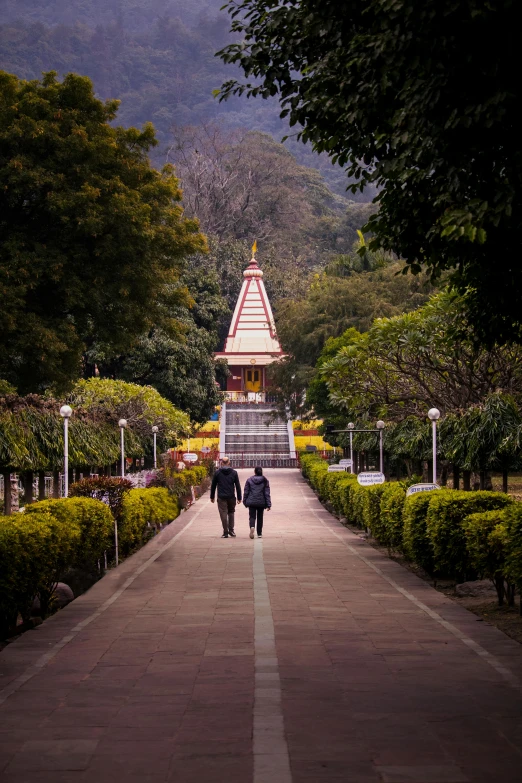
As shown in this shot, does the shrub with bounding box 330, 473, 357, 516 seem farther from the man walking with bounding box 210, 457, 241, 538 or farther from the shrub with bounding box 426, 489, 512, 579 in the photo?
the shrub with bounding box 426, 489, 512, 579

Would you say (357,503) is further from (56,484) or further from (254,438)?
(254,438)

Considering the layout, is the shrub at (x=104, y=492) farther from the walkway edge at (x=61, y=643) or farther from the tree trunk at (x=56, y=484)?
the tree trunk at (x=56, y=484)

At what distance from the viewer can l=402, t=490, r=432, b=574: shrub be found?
13578 millimetres

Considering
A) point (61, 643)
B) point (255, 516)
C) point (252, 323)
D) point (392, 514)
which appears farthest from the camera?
point (252, 323)

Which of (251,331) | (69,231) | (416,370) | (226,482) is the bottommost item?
(226,482)

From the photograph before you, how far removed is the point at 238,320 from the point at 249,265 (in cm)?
452

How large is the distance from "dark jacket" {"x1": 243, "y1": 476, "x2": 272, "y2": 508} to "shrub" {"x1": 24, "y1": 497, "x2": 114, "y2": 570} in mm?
5301

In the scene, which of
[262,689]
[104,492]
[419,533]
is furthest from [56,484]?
[262,689]

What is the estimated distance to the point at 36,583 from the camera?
10422 millimetres

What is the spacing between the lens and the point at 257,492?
21.0 m

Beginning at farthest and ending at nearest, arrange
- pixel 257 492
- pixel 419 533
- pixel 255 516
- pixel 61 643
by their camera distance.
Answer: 1. pixel 255 516
2. pixel 257 492
3. pixel 419 533
4. pixel 61 643

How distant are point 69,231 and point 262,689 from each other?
15856mm

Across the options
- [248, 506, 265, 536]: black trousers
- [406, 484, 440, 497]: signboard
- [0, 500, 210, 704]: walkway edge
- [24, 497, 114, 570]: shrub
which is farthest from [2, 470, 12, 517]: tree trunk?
[406, 484, 440, 497]: signboard

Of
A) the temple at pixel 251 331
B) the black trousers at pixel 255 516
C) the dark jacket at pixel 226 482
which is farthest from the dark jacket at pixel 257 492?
the temple at pixel 251 331
